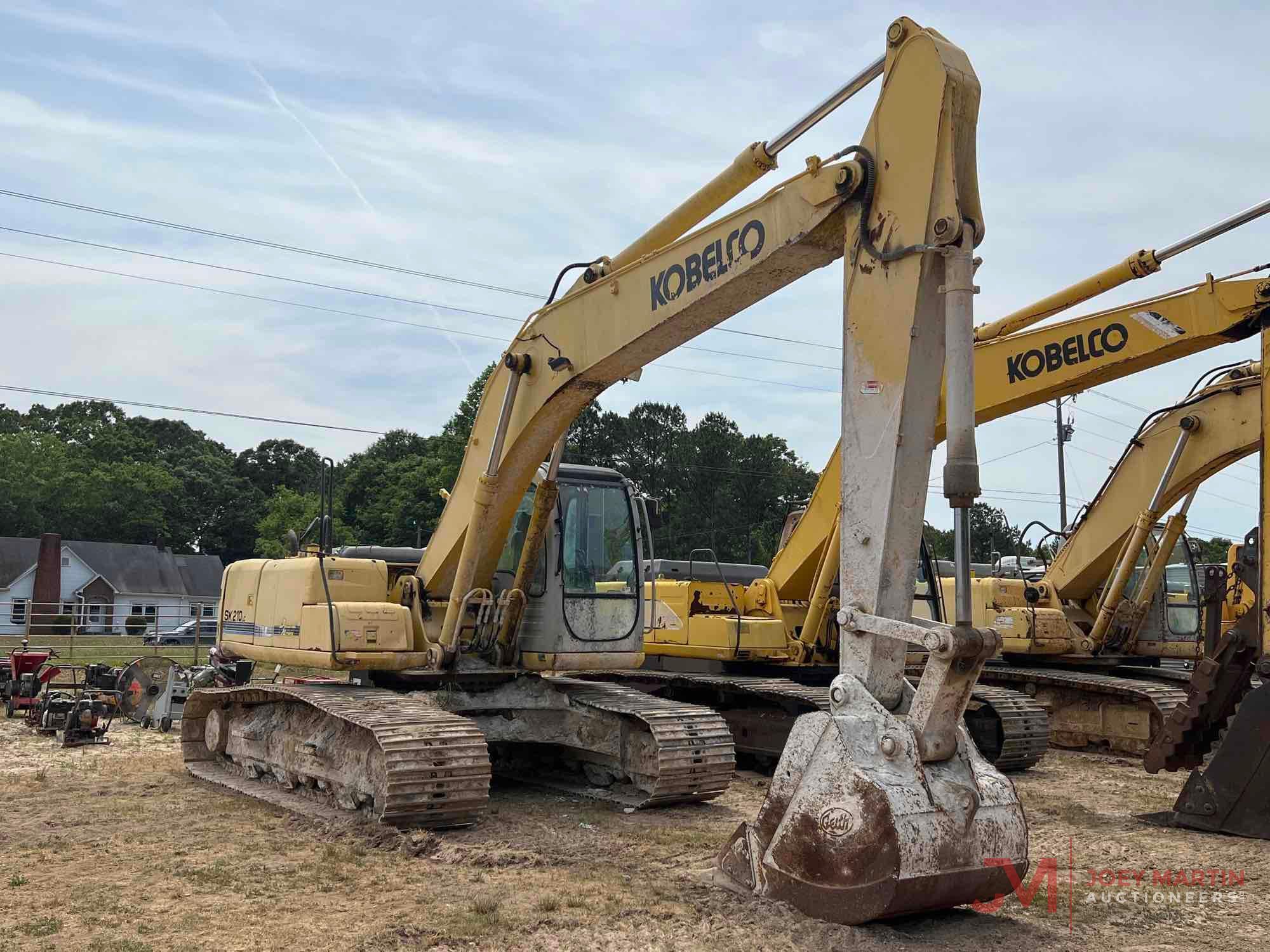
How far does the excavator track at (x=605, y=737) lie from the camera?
8.68 metres

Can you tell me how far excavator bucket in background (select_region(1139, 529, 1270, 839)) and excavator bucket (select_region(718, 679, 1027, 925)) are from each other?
10.6 feet

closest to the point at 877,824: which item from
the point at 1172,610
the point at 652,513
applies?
the point at 652,513

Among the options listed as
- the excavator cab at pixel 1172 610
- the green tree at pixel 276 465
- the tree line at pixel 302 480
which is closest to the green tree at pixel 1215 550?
the tree line at pixel 302 480

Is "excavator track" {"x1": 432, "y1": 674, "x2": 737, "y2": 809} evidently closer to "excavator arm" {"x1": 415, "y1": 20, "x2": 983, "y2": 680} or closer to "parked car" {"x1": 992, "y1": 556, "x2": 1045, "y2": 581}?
"excavator arm" {"x1": 415, "y1": 20, "x2": 983, "y2": 680}

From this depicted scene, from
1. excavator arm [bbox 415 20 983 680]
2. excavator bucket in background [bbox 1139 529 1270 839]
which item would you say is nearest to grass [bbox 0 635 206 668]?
excavator arm [bbox 415 20 983 680]

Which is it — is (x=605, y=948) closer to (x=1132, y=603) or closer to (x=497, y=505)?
(x=497, y=505)

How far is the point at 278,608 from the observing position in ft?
A: 32.1

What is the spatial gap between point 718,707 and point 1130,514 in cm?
513

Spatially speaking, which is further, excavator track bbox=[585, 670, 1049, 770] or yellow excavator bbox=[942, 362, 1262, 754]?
yellow excavator bbox=[942, 362, 1262, 754]

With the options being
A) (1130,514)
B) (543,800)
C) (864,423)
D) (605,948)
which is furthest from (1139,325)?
(605,948)

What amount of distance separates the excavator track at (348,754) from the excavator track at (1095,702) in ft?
21.7

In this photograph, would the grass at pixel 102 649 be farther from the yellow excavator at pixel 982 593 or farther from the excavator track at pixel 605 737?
the excavator track at pixel 605 737

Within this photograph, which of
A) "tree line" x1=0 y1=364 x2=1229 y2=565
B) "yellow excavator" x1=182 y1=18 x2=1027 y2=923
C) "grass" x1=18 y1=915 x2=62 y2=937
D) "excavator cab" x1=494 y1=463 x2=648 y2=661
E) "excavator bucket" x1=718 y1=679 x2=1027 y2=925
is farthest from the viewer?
"tree line" x1=0 y1=364 x2=1229 y2=565

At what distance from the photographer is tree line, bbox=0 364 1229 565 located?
6169 cm
